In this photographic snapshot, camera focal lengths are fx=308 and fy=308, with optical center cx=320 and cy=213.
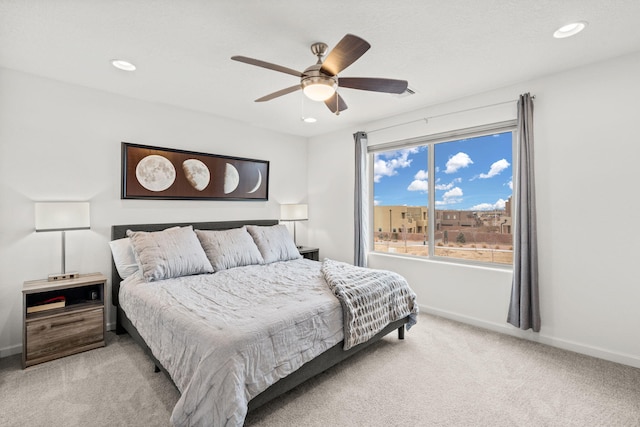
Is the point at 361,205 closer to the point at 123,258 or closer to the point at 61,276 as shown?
the point at 123,258

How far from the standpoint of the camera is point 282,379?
1994 millimetres

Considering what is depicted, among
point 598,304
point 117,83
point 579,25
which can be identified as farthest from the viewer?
point 117,83

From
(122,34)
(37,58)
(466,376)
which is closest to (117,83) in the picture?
(37,58)

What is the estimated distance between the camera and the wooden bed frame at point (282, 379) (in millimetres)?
1970

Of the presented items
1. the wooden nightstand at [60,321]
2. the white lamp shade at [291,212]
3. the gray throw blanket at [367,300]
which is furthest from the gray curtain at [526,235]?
the wooden nightstand at [60,321]

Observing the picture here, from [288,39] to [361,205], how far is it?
2.59 meters

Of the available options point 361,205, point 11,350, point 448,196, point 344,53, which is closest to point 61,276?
point 11,350

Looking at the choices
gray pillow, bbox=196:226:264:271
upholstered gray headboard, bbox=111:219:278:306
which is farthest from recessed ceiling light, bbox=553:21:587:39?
upholstered gray headboard, bbox=111:219:278:306

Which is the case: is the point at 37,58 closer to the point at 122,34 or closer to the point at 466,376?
the point at 122,34

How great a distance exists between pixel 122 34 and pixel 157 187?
1.83 m

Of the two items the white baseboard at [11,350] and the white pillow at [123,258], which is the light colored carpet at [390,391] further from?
the white pillow at [123,258]

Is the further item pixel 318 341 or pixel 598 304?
pixel 598 304

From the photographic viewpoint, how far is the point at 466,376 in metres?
2.44

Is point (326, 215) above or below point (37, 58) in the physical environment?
below
